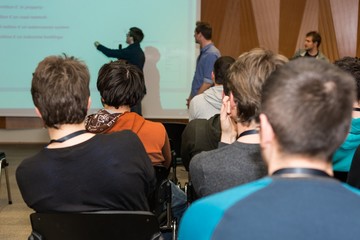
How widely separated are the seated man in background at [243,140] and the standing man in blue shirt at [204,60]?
369cm

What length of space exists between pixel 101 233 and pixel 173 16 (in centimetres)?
514

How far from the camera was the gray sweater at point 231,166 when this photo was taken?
1686 millimetres

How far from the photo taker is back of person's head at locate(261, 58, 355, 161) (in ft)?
2.93

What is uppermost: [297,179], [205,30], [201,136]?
[205,30]

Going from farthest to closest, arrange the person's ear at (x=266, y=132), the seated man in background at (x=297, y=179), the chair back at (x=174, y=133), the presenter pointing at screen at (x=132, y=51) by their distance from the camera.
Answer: the presenter pointing at screen at (x=132, y=51), the chair back at (x=174, y=133), the person's ear at (x=266, y=132), the seated man in background at (x=297, y=179)

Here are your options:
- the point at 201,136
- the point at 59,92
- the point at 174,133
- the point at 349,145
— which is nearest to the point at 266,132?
the point at 59,92

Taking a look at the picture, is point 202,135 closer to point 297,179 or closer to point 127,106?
point 127,106

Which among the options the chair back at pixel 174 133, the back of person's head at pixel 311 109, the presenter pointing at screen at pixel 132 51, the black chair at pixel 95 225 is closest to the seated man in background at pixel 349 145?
the black chair at pixel 95 225

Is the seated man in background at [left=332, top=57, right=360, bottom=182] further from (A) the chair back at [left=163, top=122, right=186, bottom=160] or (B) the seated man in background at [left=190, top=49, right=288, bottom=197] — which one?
(A) the chair back at [left=163, top=122, right=186, bottom=160]

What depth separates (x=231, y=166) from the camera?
1.70 meters

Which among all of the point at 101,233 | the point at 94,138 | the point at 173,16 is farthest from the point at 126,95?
the point at 173,16

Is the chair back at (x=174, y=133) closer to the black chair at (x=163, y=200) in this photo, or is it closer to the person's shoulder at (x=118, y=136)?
the black chair at (x=163, y=200)

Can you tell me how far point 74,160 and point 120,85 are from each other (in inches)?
36.7

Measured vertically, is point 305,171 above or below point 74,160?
above
